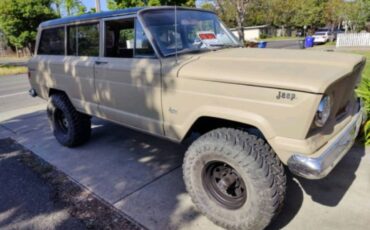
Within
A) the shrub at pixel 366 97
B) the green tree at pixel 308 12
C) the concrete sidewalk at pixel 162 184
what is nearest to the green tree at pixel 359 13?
the shrub at pixel 366 97

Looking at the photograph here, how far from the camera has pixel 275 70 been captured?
93.6 inches

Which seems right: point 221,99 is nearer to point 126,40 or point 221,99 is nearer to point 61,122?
point 126,40

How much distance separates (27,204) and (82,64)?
1.88m

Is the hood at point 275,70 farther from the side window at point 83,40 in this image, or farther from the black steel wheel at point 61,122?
the black steel wheel at point 61,122

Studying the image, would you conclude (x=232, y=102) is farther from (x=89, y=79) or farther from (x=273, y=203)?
(x=89, y=79)

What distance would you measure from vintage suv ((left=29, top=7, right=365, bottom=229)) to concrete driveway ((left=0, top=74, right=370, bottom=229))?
0.44m

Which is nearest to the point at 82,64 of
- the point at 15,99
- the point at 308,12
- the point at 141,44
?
the point at 141,44

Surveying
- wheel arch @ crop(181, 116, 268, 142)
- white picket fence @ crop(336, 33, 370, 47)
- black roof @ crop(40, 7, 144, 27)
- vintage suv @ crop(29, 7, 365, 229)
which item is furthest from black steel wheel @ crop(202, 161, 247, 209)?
white picket fence @ crop(336, 33, 370, 47)

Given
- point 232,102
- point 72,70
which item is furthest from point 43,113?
point 232,102

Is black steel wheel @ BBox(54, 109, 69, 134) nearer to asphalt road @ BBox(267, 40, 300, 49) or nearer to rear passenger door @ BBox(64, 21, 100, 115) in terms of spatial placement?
rear passenger door @ BBox(64, 21, 100, 115)

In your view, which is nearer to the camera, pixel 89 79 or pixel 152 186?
pixel 152 186

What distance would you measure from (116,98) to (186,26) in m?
1.21

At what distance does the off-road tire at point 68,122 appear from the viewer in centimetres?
459

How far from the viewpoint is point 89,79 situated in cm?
397
